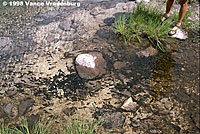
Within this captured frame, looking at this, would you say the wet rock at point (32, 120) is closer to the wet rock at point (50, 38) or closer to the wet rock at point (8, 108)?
the wet rock at point (8, 108)

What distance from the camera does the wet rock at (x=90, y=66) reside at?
3064 millimetres

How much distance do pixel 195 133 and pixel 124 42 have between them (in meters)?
1.85

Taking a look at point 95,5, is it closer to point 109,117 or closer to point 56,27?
point 56,27

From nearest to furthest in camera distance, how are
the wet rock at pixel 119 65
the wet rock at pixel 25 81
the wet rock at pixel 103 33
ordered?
the wet rock at pixel 25 81, the wet rock at pixel 119 65, the wet rock at pixel 103 33

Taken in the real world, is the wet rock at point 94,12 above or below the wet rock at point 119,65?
above

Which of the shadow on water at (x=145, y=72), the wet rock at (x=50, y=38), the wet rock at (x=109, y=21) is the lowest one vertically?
the shadow on water at (x=145, y=72)

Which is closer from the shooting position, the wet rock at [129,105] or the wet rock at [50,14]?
the wet rock at [129,105]

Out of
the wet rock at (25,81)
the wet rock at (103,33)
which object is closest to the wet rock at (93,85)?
the wet rock at (25,81)

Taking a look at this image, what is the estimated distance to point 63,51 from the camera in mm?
3447

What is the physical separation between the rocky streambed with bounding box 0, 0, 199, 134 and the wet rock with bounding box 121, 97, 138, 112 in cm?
1

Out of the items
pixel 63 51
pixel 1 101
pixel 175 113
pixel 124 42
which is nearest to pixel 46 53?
pixel 63 51

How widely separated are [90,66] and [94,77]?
Result: 191mm

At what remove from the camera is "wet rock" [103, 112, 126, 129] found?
8.08ft

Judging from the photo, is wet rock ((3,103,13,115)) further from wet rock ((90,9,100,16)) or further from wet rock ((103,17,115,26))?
wet rock ((90,9,100,16))
